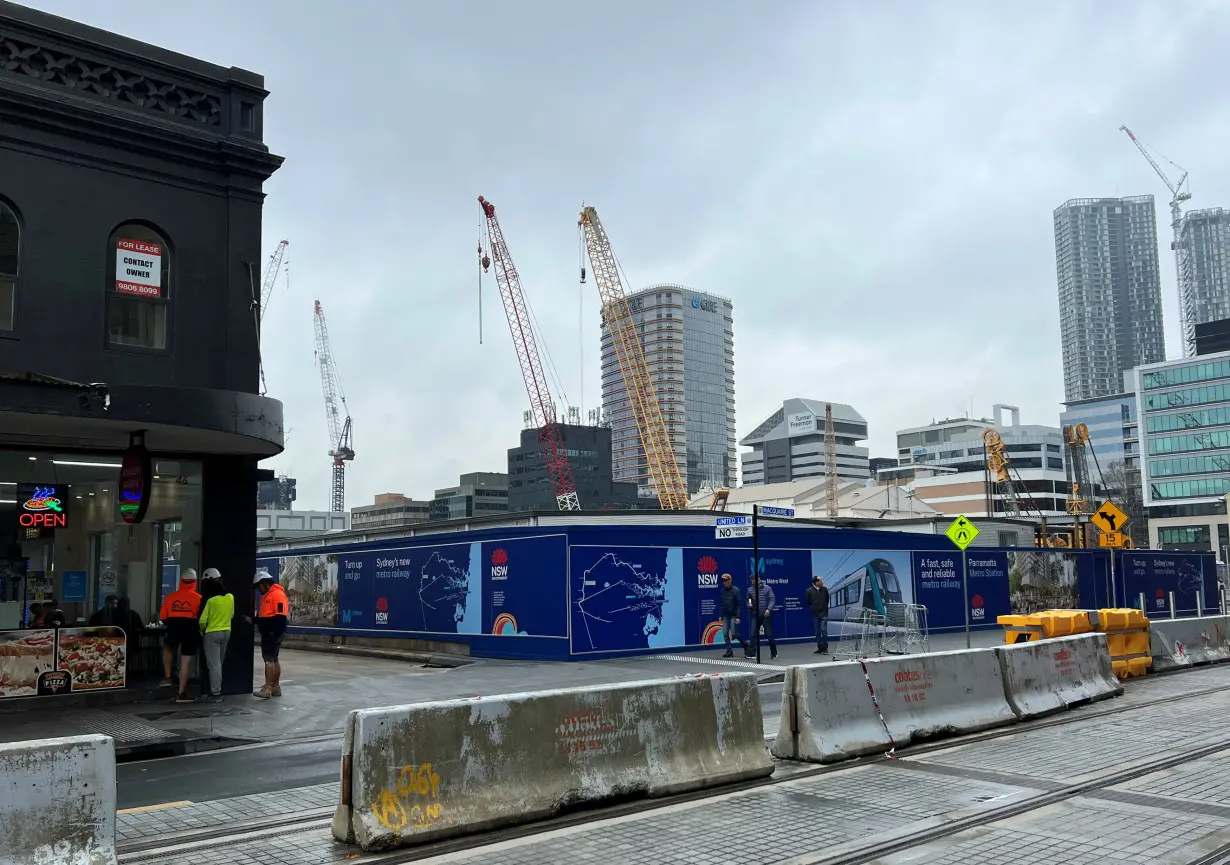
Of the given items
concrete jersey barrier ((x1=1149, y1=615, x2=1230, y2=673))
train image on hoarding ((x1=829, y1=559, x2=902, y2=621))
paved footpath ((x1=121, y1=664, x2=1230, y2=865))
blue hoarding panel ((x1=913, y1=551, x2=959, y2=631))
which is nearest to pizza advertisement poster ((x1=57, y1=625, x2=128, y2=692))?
paved footpath ((x1=121, y1=664, x2=1230, y2=865))

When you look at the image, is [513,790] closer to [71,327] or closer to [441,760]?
[441,760]

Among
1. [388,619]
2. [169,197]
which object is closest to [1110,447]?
[388,619]

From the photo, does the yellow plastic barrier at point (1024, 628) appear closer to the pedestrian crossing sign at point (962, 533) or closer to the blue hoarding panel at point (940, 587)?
the pedestrian crossing sign at point (962, 533)

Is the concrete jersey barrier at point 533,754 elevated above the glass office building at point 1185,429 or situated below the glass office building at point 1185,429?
below

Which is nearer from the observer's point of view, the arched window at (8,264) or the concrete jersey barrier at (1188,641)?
the arched window at (8,264)

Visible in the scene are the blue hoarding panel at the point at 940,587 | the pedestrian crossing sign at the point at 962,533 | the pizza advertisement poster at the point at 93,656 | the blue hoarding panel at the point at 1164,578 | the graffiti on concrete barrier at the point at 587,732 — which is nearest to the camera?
the graffiti on concrete barrier at the point at 587,732

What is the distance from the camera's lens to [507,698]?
25.8 ft

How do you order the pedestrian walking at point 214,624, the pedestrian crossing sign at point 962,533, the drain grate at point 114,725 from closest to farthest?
the drain grate at point 114,725, the pedestrian walking at point 214,624, the pedestrian crossing sign at point 962,533

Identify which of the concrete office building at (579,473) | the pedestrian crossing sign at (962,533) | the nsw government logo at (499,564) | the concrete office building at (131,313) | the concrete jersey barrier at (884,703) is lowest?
the concrete jersey barrier at (884,703)

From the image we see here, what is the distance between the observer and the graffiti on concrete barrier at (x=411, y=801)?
273 inches

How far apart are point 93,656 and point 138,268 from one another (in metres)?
5.68

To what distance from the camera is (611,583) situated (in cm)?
2138

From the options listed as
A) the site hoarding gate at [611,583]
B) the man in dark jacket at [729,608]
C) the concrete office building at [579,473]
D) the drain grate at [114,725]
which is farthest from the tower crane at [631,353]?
the drain grate at [114,725]

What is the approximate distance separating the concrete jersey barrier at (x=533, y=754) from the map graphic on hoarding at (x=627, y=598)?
11.5 metres
